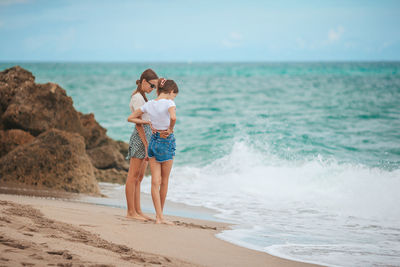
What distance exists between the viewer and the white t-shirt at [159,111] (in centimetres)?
498

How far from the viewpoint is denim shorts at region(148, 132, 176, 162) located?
5072 mm

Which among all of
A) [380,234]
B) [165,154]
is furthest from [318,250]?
[165,154]

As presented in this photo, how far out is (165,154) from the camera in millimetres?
5129

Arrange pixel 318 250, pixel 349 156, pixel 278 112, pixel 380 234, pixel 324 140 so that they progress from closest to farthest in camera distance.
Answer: pixel 318 250 < pixel 380 234 < pixel 349 156 < pixel 324 140 < pixel 278 112

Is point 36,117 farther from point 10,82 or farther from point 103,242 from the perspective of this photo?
point 103,242

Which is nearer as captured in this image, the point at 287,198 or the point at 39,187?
the point at 39,187

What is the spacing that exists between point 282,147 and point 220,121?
5.60 m

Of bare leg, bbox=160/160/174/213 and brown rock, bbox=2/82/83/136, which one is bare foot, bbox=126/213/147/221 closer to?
bare leg, bbox=160/160/174/213

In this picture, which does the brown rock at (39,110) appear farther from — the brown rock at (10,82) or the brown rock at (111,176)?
the brown rock at (111,176)

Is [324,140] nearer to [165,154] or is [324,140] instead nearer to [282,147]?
[282,147]

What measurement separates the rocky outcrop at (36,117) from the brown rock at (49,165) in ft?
2.72

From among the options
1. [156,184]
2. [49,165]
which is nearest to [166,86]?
[156,184]

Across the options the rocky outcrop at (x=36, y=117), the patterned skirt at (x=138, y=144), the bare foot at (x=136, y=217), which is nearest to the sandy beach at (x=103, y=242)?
the bare foot at (x=136, y=217)

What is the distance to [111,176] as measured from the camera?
925 cm
